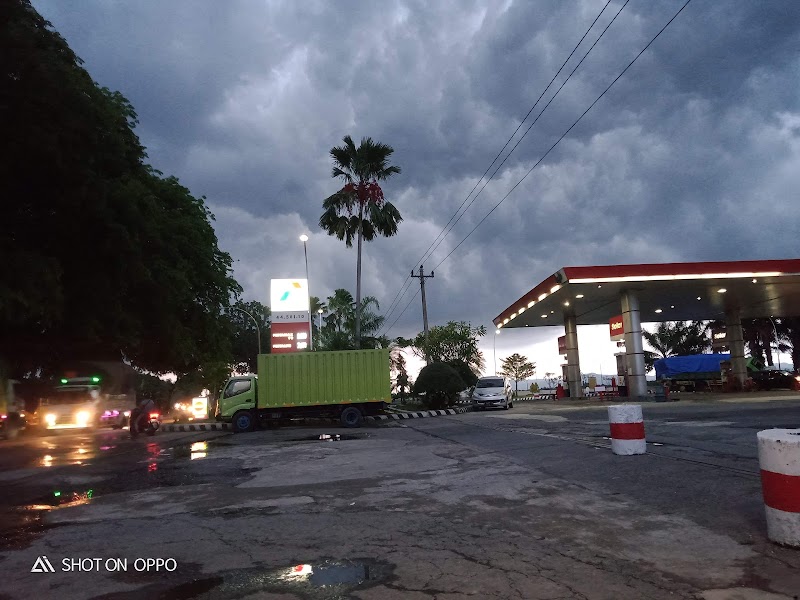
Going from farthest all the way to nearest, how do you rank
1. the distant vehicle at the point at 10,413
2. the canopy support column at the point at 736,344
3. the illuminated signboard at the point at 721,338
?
the illuminated signboard at the point at 721,338 < the canopy support column at the point at 736,344 < the distant vehicle at the point at 10,413

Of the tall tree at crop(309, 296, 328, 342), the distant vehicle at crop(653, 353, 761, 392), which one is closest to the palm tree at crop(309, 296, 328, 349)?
the tall tree at crop(309, 296, 328, 342)

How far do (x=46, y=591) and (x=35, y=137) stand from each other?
13.4m

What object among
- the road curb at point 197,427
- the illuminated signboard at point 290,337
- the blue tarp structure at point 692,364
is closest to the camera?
the road curb at point 197,427

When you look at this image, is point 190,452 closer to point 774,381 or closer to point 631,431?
point 631,431

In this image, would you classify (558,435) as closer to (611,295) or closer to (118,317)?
(118,317)

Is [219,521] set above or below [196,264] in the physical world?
below

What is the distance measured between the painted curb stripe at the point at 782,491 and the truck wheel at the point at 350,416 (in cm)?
1841

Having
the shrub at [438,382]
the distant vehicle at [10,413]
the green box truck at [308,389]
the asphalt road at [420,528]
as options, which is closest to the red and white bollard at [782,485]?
the asphalt road at [420,528]

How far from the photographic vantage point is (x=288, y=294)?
3497 cm

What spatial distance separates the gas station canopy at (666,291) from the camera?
24469 millimetres

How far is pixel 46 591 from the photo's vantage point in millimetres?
3895

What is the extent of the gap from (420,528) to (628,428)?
15.9 ft

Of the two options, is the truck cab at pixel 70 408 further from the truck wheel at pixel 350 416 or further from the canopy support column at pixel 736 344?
the canopy support column at pixel 736 344

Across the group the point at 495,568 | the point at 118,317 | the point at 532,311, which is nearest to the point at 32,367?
the point at 118,317
